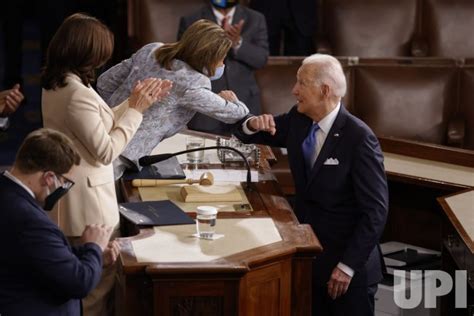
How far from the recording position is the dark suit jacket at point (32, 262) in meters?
2.88

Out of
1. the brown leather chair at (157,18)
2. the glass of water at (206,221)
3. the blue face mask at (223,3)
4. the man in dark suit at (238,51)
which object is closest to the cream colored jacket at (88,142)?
the glass of water at (206,221)

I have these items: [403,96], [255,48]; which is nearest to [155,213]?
[255,48]

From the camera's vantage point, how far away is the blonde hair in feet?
14.0

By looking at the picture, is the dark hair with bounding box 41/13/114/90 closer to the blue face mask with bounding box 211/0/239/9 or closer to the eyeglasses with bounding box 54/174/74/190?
the eyeglasses with bounding box 54/174/74/190

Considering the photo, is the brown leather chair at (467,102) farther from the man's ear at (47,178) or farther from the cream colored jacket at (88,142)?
the man's ear at (47,178)

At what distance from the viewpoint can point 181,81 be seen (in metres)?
4.28

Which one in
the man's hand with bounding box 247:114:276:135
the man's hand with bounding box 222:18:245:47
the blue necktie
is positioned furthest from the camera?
the man's hand with bounding box 222:18:245:47

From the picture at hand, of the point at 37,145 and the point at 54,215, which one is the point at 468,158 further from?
the point at 37,145

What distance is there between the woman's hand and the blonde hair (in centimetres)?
31

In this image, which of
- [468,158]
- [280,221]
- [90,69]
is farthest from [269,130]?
[468,158]

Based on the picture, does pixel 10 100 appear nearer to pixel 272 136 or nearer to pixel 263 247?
pixel 272 136

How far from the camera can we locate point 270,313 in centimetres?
356

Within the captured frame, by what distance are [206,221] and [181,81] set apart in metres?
0.87

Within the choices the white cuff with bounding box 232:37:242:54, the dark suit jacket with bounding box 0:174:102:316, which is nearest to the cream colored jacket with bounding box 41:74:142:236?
the dark suit jacket with bounding box 0:174:102:316
